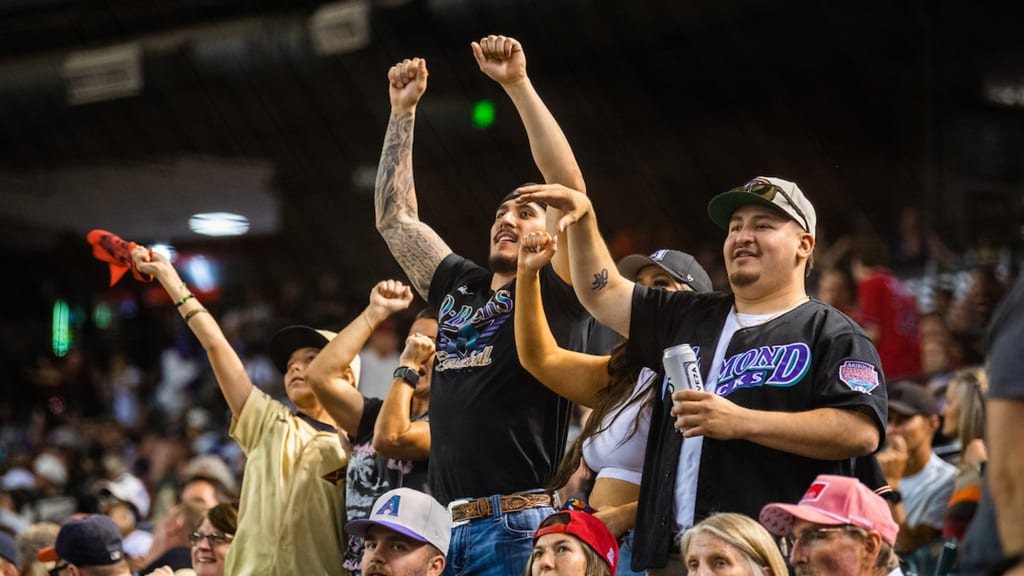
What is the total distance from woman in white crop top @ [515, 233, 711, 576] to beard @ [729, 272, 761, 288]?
1.60ft

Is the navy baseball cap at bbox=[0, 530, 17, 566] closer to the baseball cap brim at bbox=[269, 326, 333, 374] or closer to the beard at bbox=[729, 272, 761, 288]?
the baseball cap brim at bbox=[269, 326, 333, 374]

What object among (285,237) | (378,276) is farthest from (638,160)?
(285,237)

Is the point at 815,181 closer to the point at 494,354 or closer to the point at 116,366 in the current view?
the point at 116,366

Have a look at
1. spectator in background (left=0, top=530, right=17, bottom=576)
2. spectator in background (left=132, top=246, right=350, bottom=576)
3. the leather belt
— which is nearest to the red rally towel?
spectator in background (left=132, top=246, right=350, bottom=576)

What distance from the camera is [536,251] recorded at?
353 centimetres

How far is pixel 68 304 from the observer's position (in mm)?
16703

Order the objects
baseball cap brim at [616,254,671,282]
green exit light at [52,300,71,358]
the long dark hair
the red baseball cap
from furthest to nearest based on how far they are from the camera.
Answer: green exit light at [52,300,71,358] → baseball cap brim at [616,254,671,282] → the long dark hair → the red baseball cap

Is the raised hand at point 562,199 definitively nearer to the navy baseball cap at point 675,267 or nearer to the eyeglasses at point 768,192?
the eyeglasses at point 768,192

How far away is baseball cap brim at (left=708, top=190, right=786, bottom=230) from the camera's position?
3385mm

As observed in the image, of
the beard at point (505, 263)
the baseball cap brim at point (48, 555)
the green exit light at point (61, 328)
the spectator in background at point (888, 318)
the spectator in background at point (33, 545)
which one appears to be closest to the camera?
the beard at point (505, 263)

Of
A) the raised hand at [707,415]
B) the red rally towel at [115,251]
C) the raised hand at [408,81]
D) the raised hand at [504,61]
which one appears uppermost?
the raised hand at [408,81]

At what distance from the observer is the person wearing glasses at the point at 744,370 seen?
310 centimetres

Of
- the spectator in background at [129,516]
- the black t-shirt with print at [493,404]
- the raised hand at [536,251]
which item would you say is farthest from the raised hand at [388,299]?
the spectator in background at [129,516]

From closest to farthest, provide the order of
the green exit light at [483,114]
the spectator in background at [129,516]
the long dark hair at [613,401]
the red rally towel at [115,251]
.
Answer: the long dark hair at [613,401] < the red rally towel at [115,251] < the spectator in background at [129,516] < the green exit light at [483,114]
